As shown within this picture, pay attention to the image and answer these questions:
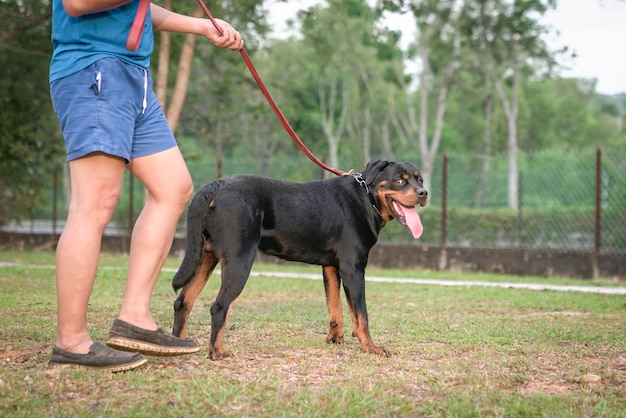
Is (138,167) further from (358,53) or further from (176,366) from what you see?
(358,53)

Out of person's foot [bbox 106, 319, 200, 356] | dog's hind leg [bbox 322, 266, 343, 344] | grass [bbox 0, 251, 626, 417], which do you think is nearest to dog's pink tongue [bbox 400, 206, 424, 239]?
dog's hind leg [bbox 322, 266, 343, 344]

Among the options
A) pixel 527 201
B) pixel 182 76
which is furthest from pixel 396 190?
pixel 182 76

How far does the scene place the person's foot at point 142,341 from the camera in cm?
421

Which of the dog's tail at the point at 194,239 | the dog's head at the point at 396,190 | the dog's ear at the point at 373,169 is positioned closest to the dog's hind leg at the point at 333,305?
the dog's head at the point at 396,190

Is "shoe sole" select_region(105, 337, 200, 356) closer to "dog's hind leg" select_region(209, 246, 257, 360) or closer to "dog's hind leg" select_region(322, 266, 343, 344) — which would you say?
"dog's hind leg" select_region(209, 246, 257, 360)

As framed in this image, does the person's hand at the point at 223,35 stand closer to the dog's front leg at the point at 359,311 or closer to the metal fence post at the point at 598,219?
the dog's front leg at the point at 359,311

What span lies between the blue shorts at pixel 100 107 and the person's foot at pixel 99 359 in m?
1.05

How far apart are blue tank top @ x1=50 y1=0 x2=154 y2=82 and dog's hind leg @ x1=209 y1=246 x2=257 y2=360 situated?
141 centimetres

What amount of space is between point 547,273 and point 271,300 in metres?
7.04

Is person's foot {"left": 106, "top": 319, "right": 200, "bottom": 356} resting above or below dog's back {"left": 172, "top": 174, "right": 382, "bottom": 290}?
below

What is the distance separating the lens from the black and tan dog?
4.82 metres

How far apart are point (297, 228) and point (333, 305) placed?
2.26 ft

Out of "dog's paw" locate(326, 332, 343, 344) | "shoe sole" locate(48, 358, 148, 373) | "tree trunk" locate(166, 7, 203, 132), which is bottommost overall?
"dog's paw" locate(326, 332, 343, 344)

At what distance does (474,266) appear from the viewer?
14.4 meters
